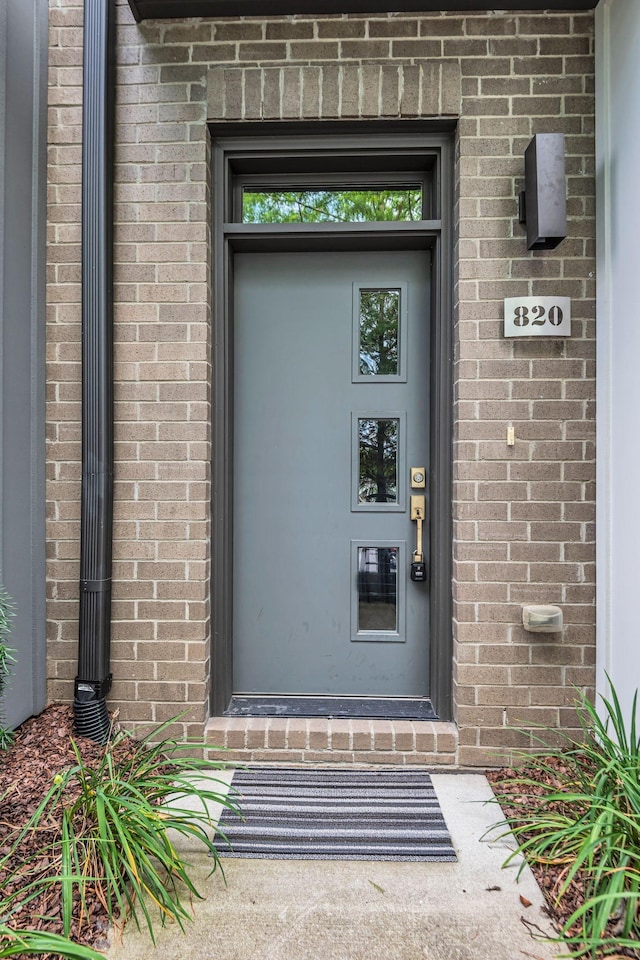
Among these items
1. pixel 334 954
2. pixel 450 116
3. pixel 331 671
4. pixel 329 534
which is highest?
pixel 450 116

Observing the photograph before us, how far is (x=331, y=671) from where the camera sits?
2594 mm

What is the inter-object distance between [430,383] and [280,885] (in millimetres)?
2037

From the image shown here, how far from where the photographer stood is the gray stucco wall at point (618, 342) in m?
2.05

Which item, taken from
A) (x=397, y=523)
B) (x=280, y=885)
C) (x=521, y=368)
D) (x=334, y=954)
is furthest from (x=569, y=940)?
(x=521, y=368)

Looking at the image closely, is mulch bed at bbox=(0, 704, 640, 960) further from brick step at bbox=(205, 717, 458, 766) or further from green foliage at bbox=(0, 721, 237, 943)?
brick step at bbox=(205, 717, 458, 766)

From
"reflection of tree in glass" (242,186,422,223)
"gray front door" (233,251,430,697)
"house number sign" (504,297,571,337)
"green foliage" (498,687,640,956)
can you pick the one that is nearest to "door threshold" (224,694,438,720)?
"gray front door" (233,251,430,697)

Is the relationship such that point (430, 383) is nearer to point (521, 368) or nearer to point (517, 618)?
point (521, 368)

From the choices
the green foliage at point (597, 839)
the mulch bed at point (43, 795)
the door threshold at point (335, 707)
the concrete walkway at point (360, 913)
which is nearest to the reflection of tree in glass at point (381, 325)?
the door threshold at point (335, 707)

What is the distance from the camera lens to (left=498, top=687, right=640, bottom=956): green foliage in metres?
1.34

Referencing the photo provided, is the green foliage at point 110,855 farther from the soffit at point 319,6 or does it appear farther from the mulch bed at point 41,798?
the soffit at point 319,6

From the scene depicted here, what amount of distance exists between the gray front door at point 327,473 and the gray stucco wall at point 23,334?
858 millimetres

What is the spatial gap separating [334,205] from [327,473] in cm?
127

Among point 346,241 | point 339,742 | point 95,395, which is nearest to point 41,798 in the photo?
point 339,742

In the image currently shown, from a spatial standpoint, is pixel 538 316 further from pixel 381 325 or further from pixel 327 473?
pixel 327 473
